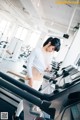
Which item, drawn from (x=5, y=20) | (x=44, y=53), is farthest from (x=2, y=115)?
(x=5, y=20)

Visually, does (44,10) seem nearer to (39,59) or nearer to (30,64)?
(39,59)

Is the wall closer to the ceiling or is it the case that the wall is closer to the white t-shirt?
the ceiling

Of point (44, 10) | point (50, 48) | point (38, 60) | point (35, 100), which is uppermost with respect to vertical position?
point (44, 10)

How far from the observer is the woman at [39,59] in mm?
2463

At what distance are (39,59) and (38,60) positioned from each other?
2 cm

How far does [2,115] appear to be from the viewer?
1.13 metres

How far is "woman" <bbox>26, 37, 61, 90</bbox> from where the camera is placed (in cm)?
246

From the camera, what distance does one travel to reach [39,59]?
2543mm

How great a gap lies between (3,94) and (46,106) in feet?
1.02

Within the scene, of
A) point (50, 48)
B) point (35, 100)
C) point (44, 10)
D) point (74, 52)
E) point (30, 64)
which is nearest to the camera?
point (35, 100)

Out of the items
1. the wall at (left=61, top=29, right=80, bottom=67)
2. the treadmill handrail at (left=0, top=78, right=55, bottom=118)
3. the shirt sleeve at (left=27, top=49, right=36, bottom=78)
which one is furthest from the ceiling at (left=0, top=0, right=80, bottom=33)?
the treadmill handrail at (left=0, top=78, right=55, bottom=118)

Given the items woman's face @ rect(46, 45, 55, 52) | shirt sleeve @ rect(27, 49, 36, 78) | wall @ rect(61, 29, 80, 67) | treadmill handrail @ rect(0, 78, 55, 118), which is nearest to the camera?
treadmill handrail @ rect(0, 78, 55, 118)

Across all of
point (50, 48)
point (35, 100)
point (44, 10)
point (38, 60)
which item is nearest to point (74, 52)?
point (50, 48)

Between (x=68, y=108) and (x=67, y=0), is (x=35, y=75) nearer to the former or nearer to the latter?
(x=68, y=108)
